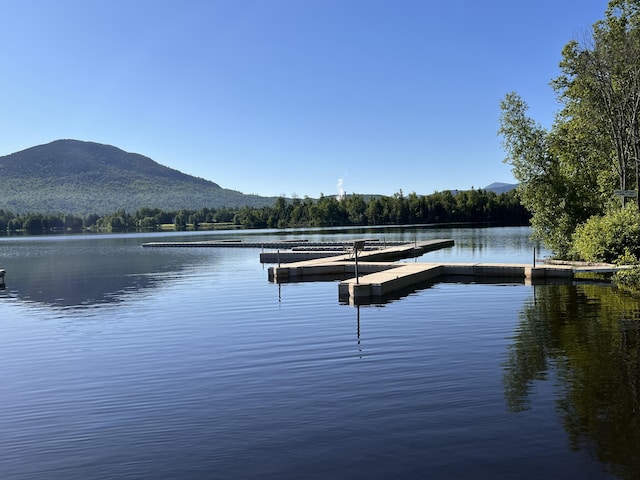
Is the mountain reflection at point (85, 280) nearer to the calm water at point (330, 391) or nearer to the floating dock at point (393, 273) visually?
the calm water at point (330, 391)

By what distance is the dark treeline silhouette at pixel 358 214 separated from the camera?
134 metres

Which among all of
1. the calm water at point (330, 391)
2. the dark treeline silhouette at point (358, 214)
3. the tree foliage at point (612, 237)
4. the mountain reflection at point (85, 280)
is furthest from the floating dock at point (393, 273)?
the dark treeline silhouette at point (358, 214)

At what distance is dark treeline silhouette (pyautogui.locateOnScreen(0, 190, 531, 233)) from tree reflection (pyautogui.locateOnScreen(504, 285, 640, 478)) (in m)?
111

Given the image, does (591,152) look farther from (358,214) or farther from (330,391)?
(358,214)

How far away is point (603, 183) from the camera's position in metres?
30.1

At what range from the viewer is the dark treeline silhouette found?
133625 mm

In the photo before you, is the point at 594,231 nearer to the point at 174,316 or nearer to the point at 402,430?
the point at 174,316

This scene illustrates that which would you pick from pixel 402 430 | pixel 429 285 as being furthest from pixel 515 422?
pixel 429 285

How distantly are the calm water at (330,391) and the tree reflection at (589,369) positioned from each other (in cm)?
4

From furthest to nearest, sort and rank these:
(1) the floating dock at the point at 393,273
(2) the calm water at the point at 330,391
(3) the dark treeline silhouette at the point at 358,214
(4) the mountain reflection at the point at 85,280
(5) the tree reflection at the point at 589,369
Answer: (3) the dark treeline silhouette at the point at 358,214 < (4) the mountain reflection at the point at 85,280 < (1) the floating dock at the point at 393,273 < (5) the tree reflection at the point at 589,369 < (2) the calm water at the point at 330,391

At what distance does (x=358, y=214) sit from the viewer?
150 m

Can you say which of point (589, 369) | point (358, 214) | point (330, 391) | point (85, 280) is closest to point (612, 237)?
point (589, 369)

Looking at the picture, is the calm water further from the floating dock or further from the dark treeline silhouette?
the dark treeline silhouette

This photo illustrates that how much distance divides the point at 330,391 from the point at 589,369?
15.0 ft
